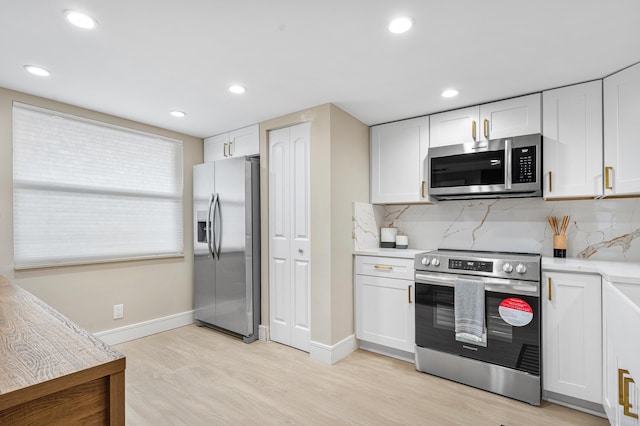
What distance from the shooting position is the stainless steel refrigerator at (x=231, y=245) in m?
3.27

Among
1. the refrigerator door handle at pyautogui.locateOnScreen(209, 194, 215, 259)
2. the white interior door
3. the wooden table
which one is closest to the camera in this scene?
the wooden table

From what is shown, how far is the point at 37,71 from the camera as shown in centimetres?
229

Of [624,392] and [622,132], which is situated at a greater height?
[622,132]

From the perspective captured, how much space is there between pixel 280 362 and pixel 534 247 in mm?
2396

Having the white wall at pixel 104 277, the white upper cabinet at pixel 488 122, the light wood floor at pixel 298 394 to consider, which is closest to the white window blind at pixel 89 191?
the white wall at pixel 104 277

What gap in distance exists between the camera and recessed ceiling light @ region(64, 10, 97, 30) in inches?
64.8

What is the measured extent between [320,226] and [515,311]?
1591 mm

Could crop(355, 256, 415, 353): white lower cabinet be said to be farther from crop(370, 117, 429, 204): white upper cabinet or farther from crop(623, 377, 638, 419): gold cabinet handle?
crop(623, 377, 638, 419): gold cabinet handle

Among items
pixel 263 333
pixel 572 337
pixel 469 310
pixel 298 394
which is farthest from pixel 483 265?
pixel 263 333

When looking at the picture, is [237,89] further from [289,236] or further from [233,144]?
[289,236]

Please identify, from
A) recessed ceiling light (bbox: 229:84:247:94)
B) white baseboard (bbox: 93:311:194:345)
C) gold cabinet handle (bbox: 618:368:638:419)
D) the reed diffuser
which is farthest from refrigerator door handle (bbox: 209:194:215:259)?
gold cabinet handle (bbox: 618:368:638:419)

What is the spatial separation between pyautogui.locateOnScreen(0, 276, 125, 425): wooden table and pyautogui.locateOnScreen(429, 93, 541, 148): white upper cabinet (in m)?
2.90

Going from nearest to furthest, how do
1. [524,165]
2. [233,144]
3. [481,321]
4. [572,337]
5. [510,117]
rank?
[572,337], [481,321], [524,165], [510,117], [233,144]

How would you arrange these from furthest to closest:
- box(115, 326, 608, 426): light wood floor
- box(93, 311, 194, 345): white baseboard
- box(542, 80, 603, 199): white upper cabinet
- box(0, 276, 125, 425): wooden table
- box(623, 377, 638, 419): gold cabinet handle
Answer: box(93, 311, 194, 345): white baseboard, box(542, 80, 603, 199): white upper cabinet, box(115, 326, 608, 426): light wood floor, box(623, 377, 638, 419): gold cabinet handle, box(0, 276, 125, 425): wooden table
